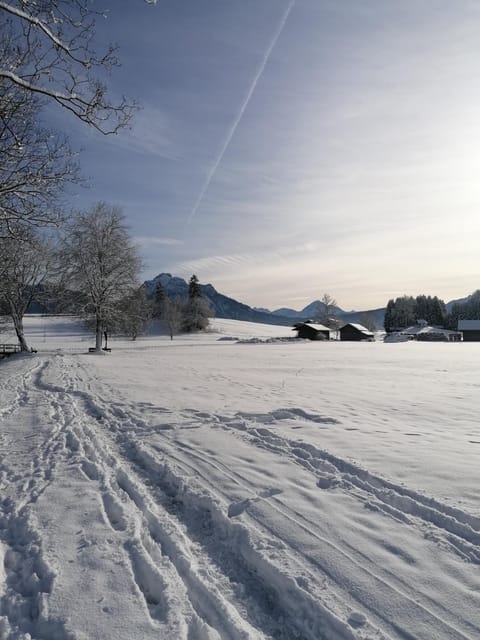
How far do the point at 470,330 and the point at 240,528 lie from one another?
305ft

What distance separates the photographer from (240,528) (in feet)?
12.5

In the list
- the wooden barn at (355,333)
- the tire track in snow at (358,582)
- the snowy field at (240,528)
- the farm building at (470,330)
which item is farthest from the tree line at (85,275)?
the farm building at (470,330)

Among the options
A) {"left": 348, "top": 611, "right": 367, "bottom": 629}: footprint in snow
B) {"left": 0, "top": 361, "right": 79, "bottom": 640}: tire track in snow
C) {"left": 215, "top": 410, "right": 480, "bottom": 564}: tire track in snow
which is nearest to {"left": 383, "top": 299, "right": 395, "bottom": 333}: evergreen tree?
{"left": 215, "top": 410, "right": 480, "bottom": 564}: tire track in snow

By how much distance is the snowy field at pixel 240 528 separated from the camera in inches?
105

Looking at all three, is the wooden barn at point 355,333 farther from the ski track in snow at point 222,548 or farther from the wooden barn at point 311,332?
the ski track in snow at point 222,548

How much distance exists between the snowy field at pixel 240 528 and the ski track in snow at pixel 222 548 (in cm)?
2

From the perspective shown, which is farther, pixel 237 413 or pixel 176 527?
pixel 237 413

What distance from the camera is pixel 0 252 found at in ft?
49.9

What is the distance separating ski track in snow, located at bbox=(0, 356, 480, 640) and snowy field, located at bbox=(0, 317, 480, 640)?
15 millimetres

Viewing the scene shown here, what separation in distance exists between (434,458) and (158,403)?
708 centimetres

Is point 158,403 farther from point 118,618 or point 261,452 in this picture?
point 118,618

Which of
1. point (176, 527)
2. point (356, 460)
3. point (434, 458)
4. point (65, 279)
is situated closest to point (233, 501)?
point (176, 527)

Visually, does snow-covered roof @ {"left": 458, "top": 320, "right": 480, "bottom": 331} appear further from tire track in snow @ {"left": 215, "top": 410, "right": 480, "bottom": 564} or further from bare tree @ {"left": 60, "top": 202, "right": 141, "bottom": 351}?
tire track in snow @ {"left": 215, "top": 410, "right": 480, "bottom": 564}

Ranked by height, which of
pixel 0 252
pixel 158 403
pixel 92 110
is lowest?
pixel 158 403
